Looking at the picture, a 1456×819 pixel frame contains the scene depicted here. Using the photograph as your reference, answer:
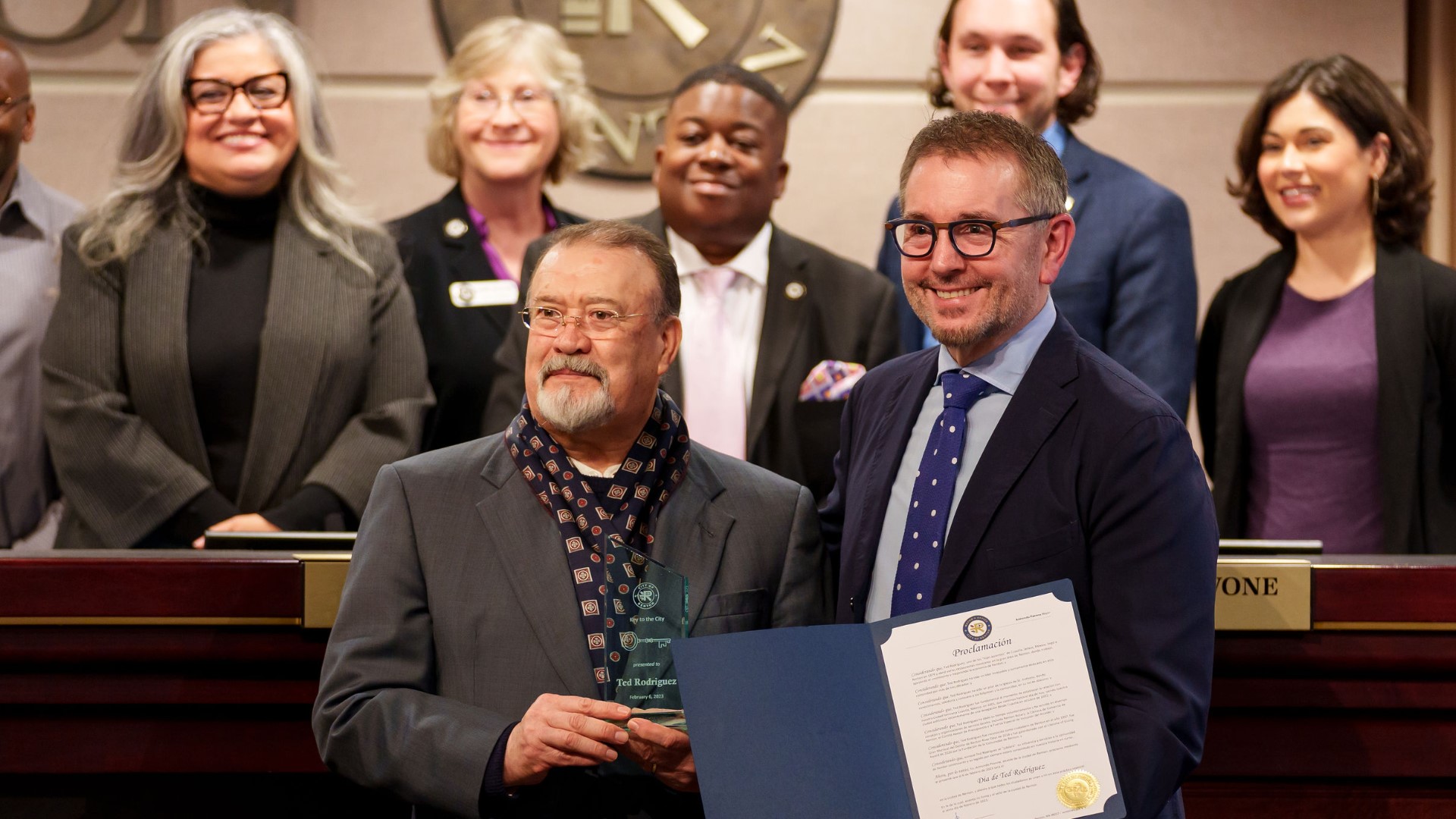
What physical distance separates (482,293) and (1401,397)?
6.99ft

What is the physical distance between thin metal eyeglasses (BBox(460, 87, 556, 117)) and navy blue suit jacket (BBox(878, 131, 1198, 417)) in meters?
1.05

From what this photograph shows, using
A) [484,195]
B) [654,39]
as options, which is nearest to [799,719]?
[484,195]

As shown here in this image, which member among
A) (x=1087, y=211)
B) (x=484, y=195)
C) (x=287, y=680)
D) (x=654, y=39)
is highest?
(x=654, y=39)

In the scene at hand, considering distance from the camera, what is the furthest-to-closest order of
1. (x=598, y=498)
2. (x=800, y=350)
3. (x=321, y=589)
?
(x=800, y=350)
(x=321, y=589)
(x=598, y=498)

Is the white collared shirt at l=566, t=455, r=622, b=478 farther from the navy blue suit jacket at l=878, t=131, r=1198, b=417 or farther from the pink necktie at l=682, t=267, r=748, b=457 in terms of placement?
the navy blue suit jacket at l=878, t=131, r=1198, b=417

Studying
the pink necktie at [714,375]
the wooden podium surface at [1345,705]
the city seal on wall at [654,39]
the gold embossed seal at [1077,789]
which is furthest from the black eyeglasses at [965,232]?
the city seal on wall at [654,39]

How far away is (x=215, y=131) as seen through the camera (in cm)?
304

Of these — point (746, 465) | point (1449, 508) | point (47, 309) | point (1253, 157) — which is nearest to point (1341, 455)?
point (1449, 508)

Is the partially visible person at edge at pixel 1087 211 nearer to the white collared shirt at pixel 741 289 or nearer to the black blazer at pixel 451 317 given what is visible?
the white collared shirt at pixel 741 289

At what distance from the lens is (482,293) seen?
342cm

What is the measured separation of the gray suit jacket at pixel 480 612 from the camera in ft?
6.05

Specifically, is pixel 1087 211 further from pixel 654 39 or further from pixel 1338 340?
pixel 654 39

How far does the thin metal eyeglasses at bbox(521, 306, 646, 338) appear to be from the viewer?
6.58 ft

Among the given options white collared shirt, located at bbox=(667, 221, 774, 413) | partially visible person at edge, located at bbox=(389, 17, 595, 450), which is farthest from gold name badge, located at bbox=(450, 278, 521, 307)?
white collared shirt, located at bbox=(667, 221, 774, 413)
